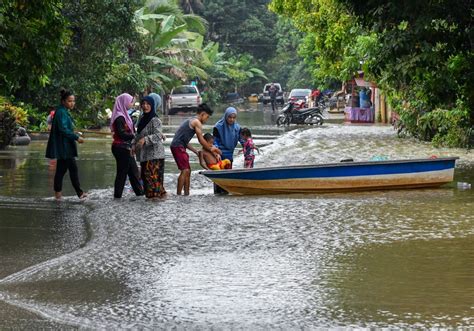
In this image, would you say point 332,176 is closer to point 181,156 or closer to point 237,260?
point 181,156

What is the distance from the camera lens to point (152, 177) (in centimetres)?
1456

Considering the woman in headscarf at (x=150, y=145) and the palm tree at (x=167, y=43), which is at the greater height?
the palm tree at (x=167, y=43)

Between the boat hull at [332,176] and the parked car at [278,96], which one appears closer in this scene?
the boat hull at [332,176]

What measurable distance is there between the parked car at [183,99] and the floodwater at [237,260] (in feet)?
129

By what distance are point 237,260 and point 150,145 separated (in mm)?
5002

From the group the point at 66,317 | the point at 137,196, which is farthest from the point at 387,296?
the point at 137,196

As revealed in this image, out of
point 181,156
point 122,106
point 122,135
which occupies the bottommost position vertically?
point 181,156

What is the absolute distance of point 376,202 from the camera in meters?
14.1

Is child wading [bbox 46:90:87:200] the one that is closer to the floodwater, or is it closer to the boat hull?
the floodwater

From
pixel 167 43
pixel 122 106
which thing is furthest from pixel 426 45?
pixel 167 43

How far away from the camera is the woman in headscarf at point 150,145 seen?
47.2ft

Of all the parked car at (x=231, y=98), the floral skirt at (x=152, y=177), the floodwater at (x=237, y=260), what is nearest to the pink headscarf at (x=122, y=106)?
the floral skirt at (x=152, y=177)

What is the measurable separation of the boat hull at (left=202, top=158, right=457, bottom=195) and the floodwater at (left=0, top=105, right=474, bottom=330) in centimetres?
21

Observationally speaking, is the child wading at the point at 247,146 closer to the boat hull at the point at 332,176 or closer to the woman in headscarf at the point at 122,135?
the boat hull at the point at 332,176
